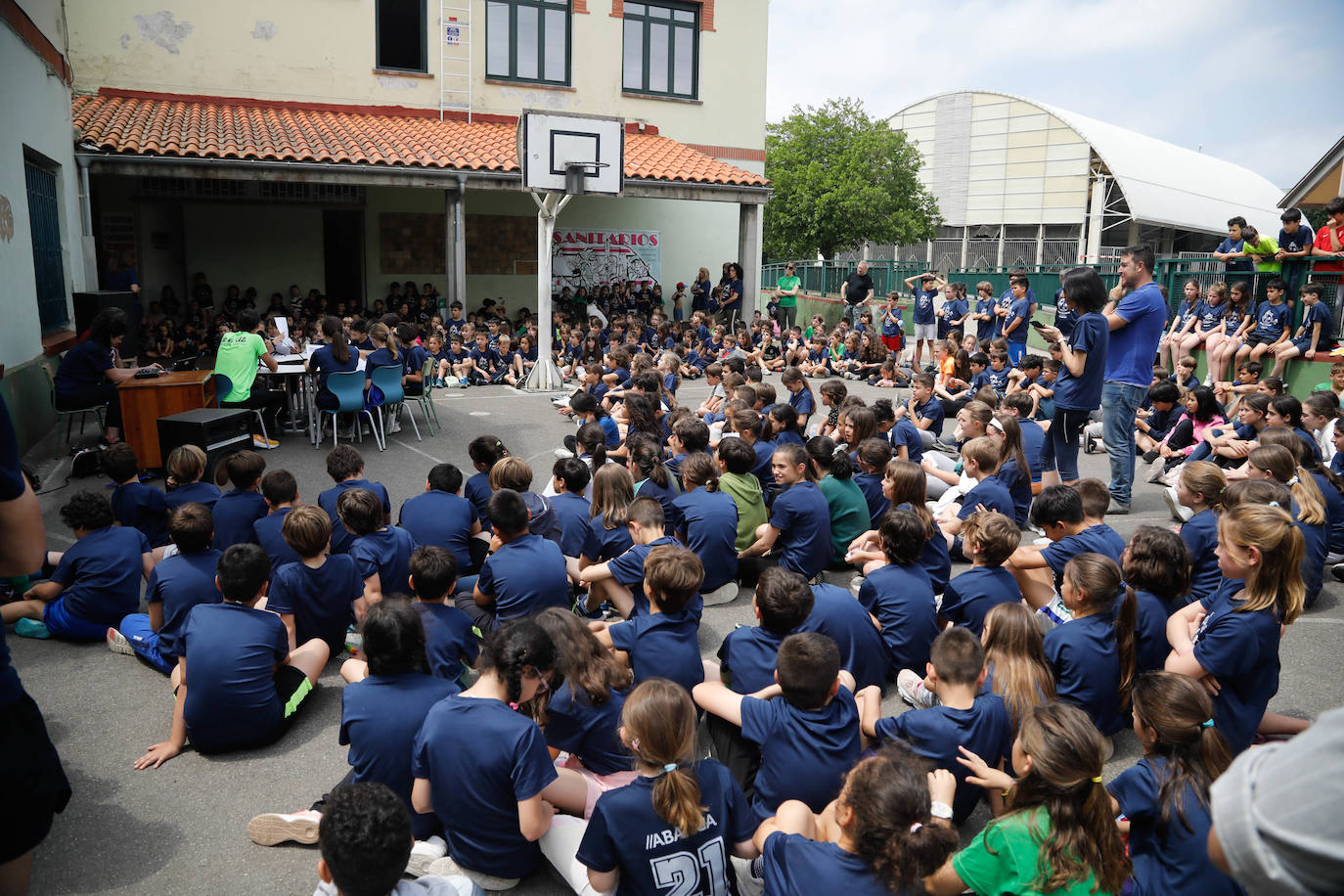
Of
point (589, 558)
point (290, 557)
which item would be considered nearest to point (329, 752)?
point (290, 557)

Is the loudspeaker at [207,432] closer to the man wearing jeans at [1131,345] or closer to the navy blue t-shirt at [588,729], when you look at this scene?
the navy blue t-shirt at [588,729]

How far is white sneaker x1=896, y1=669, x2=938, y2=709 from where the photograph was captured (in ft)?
14.0

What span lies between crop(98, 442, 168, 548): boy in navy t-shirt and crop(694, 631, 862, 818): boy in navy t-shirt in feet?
13.7

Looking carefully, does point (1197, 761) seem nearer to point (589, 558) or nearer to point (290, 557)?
point (589, 558)

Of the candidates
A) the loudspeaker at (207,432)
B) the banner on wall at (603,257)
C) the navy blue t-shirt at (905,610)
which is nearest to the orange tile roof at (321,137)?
the banner on wall at (603,257)

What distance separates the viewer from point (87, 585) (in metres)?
4.99

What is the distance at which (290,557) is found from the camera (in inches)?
203

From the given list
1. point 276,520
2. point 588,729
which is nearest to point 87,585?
point 276,520

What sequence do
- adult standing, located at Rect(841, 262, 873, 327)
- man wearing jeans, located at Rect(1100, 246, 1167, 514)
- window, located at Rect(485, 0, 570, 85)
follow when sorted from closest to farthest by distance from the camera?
man wearing jeans, located at Rect(1100, 246, 1167, 514)
window, located at Rect(485, 0, 570, 85)
adult standing, located at Rect(841, 262, 873, 327)

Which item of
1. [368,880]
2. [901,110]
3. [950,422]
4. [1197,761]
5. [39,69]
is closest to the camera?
[368,880]

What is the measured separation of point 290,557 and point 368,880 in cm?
325

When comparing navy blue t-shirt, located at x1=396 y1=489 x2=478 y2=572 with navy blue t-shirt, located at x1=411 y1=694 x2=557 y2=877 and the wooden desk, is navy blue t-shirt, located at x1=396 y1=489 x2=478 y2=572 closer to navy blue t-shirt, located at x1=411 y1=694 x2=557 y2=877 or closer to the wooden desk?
navy blue t-shirt, located at x1=411 y1=694 x2=557 y2=877

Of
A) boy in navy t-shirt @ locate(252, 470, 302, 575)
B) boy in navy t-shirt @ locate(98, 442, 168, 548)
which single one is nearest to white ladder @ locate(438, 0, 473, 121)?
boy in navy t-shirt @ locate(98, 442, 168, 548)

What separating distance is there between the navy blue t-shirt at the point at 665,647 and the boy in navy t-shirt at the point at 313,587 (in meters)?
1.60
